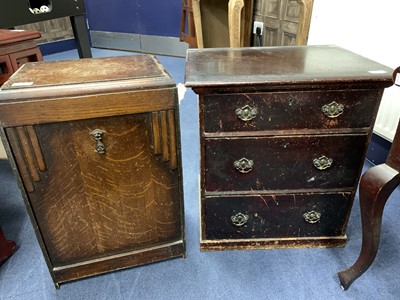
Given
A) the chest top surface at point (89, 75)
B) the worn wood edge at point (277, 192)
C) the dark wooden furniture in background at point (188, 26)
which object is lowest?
the worn wood edge at point (277, 192)

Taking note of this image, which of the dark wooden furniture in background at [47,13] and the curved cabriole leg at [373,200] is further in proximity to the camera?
the dark wooden furniture in background at [47,13]

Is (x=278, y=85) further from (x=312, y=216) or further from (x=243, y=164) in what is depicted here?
(x=312, y=216)

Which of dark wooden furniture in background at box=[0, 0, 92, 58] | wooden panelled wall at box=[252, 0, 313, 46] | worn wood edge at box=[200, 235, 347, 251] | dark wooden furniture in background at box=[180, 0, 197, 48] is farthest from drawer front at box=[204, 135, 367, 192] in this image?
dark wooden furniture in background at box=[180, 0, 197, 48]

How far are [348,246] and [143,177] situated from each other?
94 cm

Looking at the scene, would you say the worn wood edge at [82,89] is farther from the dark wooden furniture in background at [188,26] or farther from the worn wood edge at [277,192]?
the dark wooden furniture in background at [188,26]

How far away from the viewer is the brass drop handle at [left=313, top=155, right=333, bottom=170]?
118 centimetres

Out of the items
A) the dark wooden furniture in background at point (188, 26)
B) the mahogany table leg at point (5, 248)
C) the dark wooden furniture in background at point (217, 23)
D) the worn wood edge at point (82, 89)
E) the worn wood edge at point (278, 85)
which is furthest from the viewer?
the dark wooden furniture in background at point (188, 26)

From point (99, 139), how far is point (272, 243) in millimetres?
842

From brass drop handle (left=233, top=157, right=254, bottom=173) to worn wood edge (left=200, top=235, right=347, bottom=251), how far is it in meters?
0.36

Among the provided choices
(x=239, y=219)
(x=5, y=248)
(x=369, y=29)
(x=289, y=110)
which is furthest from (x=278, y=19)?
(x=5, y=248)

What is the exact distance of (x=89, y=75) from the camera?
1028mm

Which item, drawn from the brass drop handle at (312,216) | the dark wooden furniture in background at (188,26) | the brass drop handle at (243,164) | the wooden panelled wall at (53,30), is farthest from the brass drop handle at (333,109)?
the wooden panelled wall at (53,30)

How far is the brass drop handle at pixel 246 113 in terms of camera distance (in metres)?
1.08

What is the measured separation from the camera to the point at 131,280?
4.18ft
